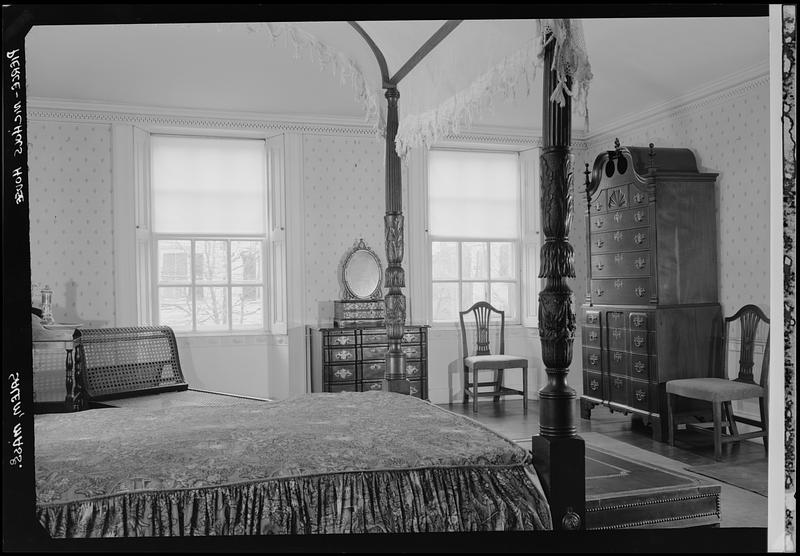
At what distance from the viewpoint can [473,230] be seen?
26.5 ft

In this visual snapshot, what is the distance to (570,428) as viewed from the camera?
2.83 meters

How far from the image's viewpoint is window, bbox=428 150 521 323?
7.95 meters

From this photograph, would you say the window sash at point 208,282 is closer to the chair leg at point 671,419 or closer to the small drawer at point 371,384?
the small drawer at point 371,384

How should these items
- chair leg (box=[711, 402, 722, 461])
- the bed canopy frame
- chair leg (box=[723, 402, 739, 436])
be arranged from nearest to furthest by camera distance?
1. the bed canopy frame
2. chair leg (box=[711, 402, 722, 461])
3. chair leg (box=[723, 402, 739, 436])

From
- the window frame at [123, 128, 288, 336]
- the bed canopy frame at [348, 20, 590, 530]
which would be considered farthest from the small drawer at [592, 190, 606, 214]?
the bed canopy frame at [348, 20, 590, 530]

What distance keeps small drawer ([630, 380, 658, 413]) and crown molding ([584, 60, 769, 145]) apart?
254 cm

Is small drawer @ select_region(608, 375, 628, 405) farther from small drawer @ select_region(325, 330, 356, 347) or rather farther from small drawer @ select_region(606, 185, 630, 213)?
small drawer @ select_region(325, 330, 356, 347)

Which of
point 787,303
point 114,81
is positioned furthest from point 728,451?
point 114,81

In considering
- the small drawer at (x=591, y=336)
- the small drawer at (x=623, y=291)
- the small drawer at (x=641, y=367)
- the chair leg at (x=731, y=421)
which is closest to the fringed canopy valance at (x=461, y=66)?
the small drawer at (x=623, y=291)

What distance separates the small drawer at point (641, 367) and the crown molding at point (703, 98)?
7.64ft

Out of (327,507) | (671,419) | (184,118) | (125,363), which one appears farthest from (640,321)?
(184,118)

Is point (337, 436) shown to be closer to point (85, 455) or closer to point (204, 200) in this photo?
point (85, 455)

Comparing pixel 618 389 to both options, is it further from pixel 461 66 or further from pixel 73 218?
pixel 73 218

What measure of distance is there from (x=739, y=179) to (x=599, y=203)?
1.24 meters
